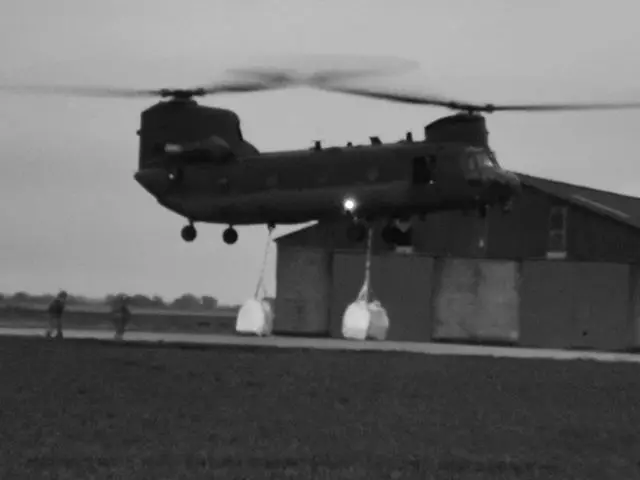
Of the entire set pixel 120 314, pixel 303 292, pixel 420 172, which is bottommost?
pixel 120 314

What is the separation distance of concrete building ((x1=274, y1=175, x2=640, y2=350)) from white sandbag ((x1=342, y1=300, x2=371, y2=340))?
3.75ft

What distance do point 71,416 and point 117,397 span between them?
8.69ft

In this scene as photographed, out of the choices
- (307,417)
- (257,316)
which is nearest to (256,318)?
(257,316)

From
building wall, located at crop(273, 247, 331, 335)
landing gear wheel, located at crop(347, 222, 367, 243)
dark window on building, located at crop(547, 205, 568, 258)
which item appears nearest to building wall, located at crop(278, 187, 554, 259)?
dark window on building, located at crop(547, 205, 568, 258)

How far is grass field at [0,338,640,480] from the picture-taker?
12.8 metres

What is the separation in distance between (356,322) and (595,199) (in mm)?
12281

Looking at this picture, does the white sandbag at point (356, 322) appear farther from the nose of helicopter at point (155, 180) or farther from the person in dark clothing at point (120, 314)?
the nose of helicopter at point (155, 180)

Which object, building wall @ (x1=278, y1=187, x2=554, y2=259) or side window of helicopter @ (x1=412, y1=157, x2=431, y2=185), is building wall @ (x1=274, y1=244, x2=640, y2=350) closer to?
building wall @ (x1=278, y1=187, x2=554, y2=259)

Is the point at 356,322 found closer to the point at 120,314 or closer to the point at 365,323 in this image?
the point at 365,323

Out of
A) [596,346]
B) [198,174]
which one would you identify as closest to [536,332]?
[596,346]

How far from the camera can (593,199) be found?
163 ft

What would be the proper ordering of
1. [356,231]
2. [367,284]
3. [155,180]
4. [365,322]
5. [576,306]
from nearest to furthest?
1. [356,231]
2. [155,180]
3. [576,306]
4. [365,322]
5. [367,284]

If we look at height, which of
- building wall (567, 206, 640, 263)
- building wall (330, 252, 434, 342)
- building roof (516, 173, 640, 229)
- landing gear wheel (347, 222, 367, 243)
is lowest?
building wall (330, 252, 434, 342)

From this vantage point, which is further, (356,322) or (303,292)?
(303,292)
